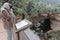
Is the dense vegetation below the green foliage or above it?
above

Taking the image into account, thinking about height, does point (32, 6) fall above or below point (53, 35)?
above

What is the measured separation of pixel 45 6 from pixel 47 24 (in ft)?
2.35

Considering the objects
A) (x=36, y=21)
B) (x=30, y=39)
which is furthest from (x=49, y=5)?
(x=30, y=39)

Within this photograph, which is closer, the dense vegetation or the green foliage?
the dense vegetation

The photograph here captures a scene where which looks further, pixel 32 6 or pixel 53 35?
pixel 53 35

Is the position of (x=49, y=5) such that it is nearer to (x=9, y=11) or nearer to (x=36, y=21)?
(x=36, y=21)

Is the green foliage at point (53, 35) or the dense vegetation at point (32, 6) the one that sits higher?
the dense vegetation at point (32, 6)

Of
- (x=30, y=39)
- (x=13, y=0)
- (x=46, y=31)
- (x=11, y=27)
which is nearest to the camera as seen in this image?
(x=11, y=27)

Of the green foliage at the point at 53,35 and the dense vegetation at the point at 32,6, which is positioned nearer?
the dense vegetation at the point at 32,6

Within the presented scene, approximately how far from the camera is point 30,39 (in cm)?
176

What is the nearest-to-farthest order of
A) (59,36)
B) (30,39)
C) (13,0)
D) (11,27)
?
(11,27), (30,39), (13,0), (59,36)

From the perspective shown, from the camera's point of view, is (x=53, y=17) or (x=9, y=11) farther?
(x=53, y=17)

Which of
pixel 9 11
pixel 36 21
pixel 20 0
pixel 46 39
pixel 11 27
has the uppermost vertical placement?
pixel 9 11

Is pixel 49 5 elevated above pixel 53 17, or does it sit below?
above
